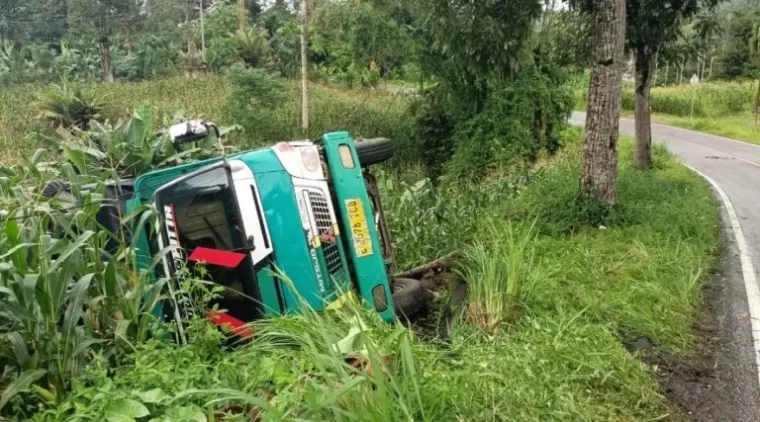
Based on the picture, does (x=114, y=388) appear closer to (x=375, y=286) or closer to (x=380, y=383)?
(x=380, y=383)

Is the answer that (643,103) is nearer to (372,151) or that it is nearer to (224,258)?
(372,151)

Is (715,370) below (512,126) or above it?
below

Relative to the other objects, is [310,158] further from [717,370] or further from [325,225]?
[717,370]

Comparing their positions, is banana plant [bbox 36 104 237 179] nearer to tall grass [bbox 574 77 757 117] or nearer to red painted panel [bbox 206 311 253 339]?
red painted panel [bbox 206 311 253 339]

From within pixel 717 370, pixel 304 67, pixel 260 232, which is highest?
pixel 304 67

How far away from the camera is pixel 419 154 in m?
19.7

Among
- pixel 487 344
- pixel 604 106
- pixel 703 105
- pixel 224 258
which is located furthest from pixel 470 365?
pixel 703 105

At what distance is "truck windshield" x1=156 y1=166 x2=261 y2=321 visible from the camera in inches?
168

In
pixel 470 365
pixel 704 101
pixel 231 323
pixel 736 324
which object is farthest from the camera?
pixel 704 101

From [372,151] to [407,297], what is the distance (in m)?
1.31

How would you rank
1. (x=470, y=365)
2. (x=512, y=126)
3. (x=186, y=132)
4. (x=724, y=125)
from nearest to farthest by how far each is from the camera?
1. (x=470, y=365)
2. (x=186, y=132)
3. (x=512, y=126)
4. (x=724, y=125)

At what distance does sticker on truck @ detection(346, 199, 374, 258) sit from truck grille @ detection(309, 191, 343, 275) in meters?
0.16

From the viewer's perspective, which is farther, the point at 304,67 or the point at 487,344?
the point at 304,67

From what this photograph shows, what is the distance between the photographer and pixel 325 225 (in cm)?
457
